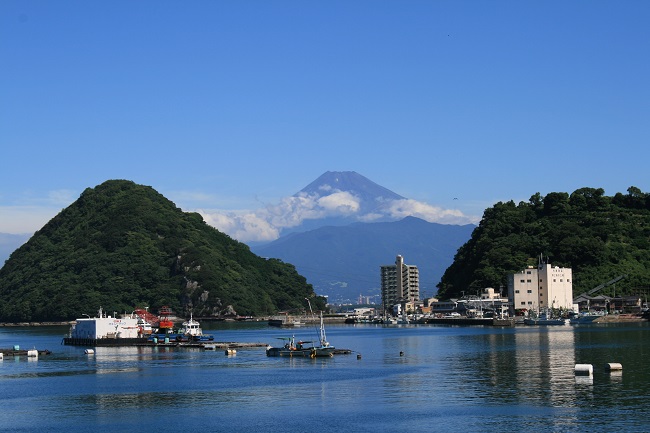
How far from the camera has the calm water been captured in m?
55.4

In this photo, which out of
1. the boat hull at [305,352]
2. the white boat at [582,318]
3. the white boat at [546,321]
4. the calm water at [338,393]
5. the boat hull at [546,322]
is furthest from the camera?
the white boat at [582,318]

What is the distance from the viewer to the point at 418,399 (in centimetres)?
6431

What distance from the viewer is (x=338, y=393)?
68.3m

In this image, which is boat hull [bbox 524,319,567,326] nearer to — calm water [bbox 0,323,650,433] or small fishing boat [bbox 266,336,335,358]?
calm water [bbox 0,323,650,433]

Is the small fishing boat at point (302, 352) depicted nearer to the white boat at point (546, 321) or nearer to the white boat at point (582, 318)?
the white boat at point (546, 321)

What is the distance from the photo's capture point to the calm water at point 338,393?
182ft

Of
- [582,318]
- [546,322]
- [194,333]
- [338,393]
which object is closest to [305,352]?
[338,393]

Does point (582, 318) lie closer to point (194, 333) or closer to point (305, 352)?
point (194, 333)

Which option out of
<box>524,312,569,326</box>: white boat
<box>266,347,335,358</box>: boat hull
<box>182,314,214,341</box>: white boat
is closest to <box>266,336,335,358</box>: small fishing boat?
<box>266,347,335,358</box>: boat hull

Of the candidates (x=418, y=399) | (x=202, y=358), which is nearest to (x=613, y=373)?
(x=418, y=399)

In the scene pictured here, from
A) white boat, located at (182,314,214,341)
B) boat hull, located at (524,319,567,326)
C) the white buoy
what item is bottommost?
boat hull, located at (524,319,567,326)

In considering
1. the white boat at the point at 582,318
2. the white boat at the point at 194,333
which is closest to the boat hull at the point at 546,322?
the white boat at the point at 582,318

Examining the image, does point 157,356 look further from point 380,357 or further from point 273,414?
point 273,414

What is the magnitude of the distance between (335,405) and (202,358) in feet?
162
